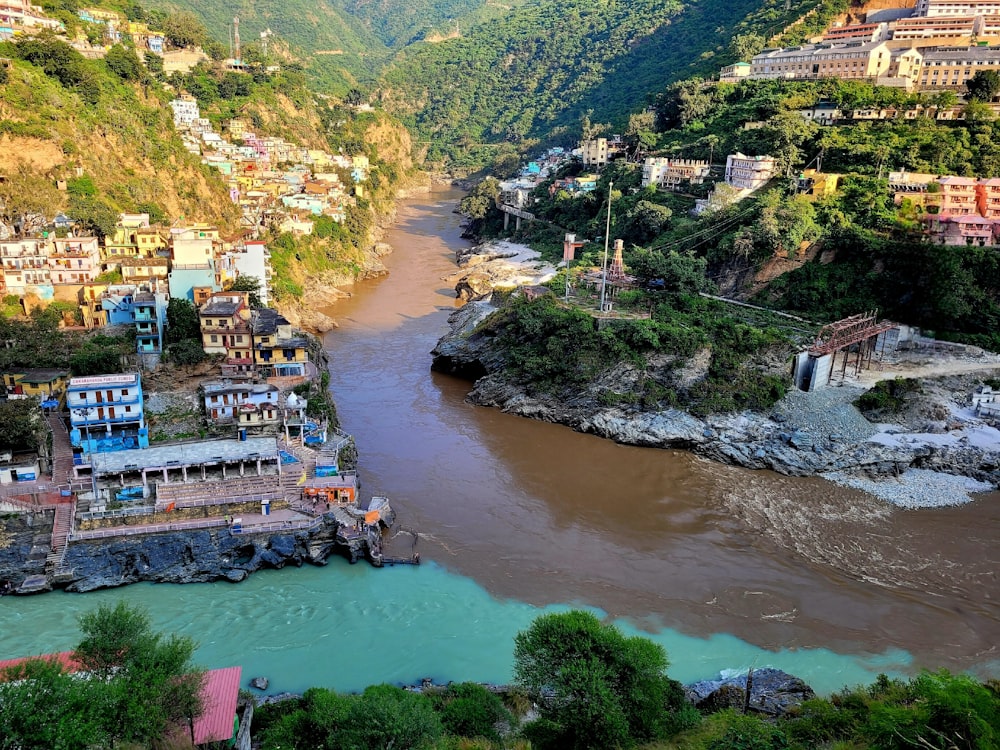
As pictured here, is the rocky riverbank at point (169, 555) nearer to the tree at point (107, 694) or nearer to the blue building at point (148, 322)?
the tree at point (107, 694)

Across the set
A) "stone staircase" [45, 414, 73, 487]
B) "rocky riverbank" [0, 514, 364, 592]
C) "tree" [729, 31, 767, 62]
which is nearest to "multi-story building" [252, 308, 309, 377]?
"stone staircase" [45, 414, 73, 487]

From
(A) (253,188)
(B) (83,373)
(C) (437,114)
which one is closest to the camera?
(B) (83,373)

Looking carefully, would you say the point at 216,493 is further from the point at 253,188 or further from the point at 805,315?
the point at 253,188

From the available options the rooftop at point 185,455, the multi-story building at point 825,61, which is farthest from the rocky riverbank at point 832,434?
the multi-story building at point 825,61

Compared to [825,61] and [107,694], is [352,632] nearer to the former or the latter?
[107,694]

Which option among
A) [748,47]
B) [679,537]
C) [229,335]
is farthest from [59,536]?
[748,47]

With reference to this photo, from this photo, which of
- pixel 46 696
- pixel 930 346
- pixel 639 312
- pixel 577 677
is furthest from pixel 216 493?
pixel 930 346
